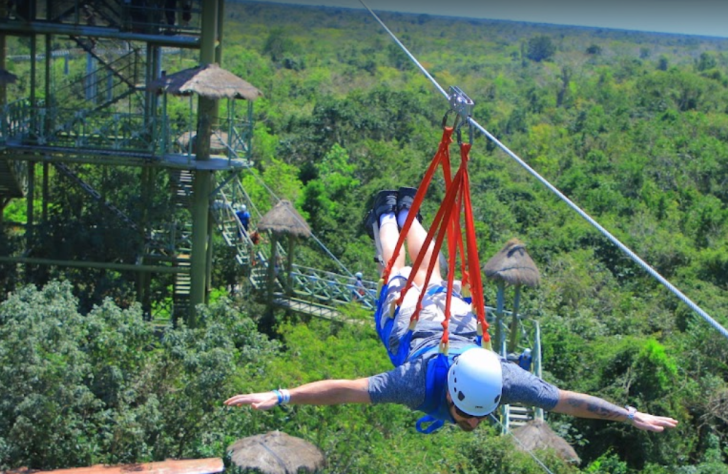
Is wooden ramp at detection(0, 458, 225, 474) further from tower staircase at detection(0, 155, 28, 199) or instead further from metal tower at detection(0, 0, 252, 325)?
tower staircase at detection(0, 155, 28, 199)

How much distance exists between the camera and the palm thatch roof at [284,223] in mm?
15648

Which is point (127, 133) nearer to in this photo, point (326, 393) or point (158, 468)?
point (158, 468)

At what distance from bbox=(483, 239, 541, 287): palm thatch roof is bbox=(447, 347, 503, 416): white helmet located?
8898mm

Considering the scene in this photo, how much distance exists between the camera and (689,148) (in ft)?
92.3

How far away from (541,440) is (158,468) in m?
5.06

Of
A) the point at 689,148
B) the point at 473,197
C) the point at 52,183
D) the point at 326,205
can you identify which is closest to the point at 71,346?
the point at 52,183

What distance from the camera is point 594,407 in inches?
214

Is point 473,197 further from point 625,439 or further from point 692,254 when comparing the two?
point 625,439

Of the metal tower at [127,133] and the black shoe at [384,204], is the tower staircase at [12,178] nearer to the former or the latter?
the metal tower at [127,133]

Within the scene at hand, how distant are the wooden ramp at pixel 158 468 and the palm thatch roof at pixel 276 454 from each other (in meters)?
0.31

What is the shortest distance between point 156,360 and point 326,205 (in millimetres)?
10377

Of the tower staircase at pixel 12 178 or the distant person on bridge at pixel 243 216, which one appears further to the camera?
the distant person on bridge at pixel 243 216

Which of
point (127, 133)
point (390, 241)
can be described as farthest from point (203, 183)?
point (390, 241)

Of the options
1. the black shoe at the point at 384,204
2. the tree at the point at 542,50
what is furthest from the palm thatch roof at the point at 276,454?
the tree at the point at 542,50
